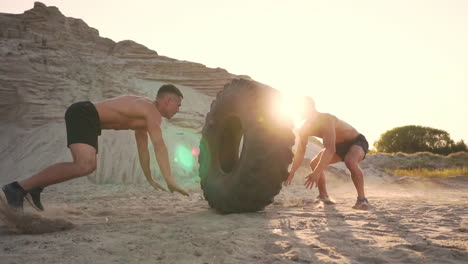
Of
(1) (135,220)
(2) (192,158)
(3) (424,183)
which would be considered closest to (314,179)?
A: (1) (135,220)

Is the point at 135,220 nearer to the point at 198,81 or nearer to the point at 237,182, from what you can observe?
the point at 237,182

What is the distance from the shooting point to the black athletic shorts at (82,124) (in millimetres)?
3209

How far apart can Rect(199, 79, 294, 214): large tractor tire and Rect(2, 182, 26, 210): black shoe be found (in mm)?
1905

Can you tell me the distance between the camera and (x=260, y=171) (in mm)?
3260

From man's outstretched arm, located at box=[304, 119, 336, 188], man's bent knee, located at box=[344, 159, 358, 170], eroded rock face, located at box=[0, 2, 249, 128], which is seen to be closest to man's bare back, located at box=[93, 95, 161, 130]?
man's outstretched arm, located at box=[304, 119, 336, 188]

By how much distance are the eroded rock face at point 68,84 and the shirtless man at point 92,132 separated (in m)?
5.72

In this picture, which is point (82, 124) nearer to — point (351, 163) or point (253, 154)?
point (253, 154)

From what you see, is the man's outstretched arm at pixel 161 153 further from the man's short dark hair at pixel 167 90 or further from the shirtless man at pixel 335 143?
the shirtless man at pixel 335 143

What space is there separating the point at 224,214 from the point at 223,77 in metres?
13.8

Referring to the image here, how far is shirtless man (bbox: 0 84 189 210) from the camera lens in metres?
3.04

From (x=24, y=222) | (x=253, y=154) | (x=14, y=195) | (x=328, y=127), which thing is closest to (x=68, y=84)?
(x=14, y=195)

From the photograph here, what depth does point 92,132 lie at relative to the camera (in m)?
3.27

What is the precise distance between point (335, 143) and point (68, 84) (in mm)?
12162

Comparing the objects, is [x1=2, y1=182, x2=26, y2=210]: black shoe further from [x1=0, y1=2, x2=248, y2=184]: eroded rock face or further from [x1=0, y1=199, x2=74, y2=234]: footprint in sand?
[x1=0, y1=2, x2=248, y2=184]: eroded rock face
